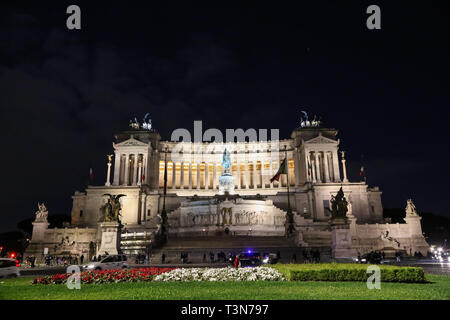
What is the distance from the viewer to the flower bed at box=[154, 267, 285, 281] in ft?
57.8

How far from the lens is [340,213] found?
37469mm

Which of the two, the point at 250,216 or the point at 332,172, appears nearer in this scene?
the point at 250,216

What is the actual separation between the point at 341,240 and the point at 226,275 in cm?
2258

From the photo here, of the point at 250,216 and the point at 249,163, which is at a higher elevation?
the point at 249,163

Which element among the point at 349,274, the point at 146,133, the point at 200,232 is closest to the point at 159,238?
the point at 200,232

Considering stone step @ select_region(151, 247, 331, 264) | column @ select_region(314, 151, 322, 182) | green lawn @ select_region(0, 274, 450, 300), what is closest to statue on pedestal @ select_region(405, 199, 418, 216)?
column @ select_region(314, 151, 322, 182)

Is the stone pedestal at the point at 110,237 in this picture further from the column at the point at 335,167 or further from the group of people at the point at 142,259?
the column at the point at 335,167

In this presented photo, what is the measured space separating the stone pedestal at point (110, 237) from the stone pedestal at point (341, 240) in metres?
22.9

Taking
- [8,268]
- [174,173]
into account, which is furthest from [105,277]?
[174,173]

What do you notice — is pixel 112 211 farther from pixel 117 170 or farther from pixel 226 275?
pixel 117 170

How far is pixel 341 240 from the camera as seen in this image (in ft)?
121

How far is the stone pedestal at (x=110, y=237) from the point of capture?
3659 cm

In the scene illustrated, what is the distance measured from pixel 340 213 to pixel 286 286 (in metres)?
24.5
